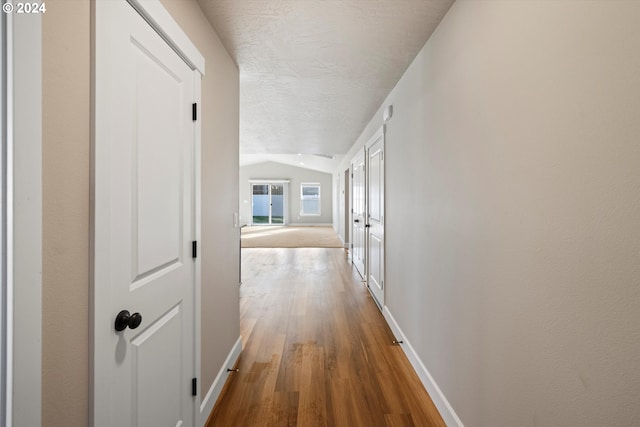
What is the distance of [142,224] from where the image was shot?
1110 mm

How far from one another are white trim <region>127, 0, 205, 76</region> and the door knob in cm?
106

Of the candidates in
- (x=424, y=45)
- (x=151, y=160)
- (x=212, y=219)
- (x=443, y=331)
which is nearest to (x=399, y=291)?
(x=443, y=331)

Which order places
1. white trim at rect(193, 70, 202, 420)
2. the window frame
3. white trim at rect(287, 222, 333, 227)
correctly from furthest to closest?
the window frame
white trim at rect(287, 222, 333, 227)
white trim at rect(193, 70, 202, 420)

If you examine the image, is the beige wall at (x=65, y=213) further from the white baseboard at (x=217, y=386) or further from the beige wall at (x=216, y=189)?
the white baseboard at (x=217, y=386)

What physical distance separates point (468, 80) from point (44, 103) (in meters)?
1.66

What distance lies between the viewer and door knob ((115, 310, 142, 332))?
963mm

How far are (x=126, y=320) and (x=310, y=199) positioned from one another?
525 inches

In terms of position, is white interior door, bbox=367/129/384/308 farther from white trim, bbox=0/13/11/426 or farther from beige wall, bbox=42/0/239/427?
white trim, bbox=0/13/11/426

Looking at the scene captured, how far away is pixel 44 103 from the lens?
2.31 feet

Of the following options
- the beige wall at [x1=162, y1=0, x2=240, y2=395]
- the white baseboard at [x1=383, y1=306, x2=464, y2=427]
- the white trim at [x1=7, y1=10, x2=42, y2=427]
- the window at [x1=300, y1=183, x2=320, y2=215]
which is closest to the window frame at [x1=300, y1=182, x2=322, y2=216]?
the window at [x1=300, y1=183, x2=320, y2=215]

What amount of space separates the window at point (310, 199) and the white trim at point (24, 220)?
1354 centimetres

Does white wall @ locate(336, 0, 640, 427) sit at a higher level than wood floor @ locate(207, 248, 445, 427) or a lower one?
higher

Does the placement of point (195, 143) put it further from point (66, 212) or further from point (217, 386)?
point (217, 386)

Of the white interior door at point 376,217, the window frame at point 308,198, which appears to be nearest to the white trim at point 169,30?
the white interior door at point 376,217
